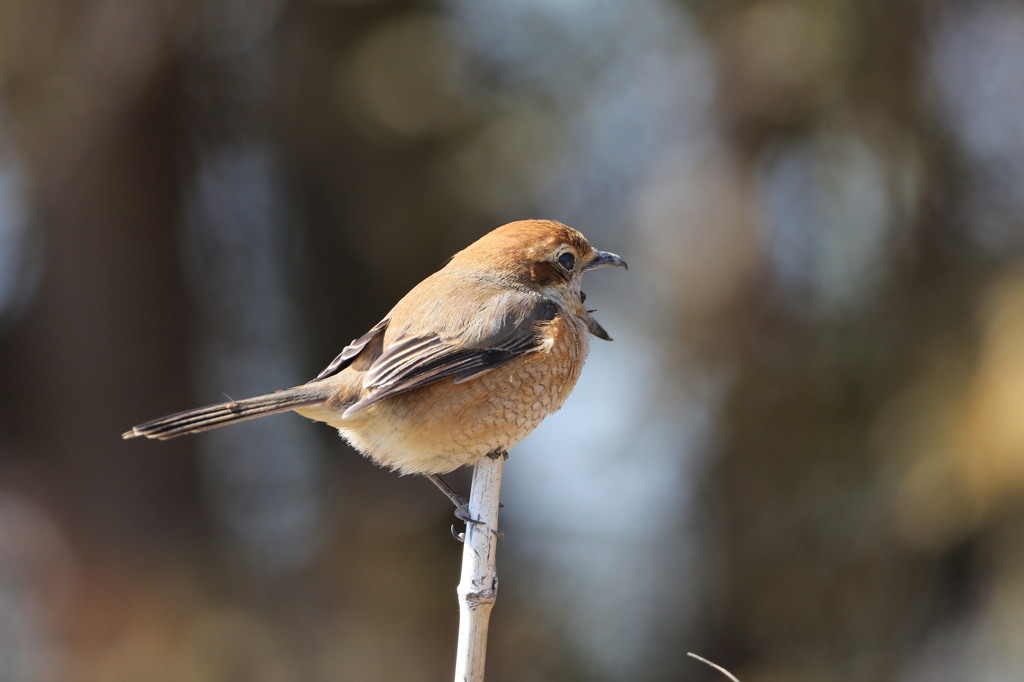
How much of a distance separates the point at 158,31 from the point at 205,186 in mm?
1066

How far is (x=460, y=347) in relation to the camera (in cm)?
282

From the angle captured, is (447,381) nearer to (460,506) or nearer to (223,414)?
(460,506)

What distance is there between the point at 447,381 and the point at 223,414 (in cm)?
63

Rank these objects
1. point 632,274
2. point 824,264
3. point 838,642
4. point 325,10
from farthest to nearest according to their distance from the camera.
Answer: point 325,10 < point 632,274 < point 824,264 < point 838,642

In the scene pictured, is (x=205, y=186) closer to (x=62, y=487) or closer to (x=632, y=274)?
(x=62, y=487)

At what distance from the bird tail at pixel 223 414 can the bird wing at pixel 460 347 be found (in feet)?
0.49

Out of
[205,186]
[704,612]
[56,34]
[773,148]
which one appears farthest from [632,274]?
[56,34]

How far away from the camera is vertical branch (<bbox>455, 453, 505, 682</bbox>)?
2109 millimetres

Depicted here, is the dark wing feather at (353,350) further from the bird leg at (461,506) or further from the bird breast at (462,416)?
the bird leg at (461,506)

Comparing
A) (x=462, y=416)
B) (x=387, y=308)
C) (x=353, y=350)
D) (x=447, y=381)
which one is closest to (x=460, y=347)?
(x=447, y=381)

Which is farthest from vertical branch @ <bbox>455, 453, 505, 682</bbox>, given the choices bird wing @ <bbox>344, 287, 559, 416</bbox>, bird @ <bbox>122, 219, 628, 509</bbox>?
bird wing @ <bbox>344, 287, 559, 416</bbox>

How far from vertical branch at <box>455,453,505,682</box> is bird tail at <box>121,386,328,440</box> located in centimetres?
62

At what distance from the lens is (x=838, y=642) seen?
5363 mm

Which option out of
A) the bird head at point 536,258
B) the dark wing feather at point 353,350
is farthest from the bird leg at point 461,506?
the bird head at point 536,258
